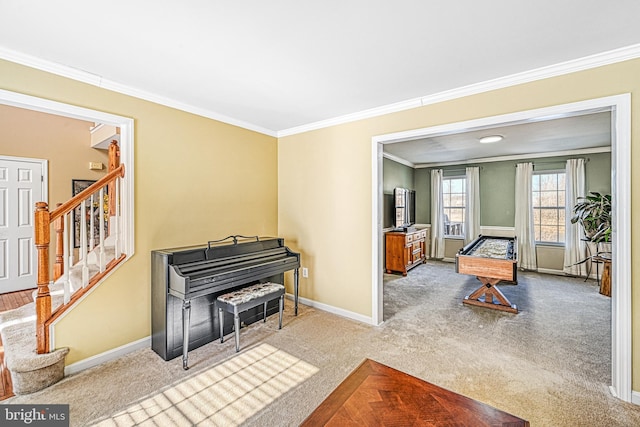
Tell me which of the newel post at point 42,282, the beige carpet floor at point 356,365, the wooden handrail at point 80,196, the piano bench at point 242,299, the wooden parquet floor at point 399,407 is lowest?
the beige carpet floor at point 356,365

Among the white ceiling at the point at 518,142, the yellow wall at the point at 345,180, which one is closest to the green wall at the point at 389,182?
the white ceiling at the point at 518,142

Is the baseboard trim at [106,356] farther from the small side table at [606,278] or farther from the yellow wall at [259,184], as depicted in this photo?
the small side table at [606,278]

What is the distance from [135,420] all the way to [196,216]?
1.88 m

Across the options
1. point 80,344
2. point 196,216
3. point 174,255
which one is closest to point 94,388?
point 80,344

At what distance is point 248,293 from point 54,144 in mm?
4239

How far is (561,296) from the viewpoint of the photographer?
4.24 m

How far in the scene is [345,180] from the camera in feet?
11.5

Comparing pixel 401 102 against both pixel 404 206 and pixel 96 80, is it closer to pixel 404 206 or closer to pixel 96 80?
pixel 96 80

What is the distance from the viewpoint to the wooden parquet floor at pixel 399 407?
4.17ft

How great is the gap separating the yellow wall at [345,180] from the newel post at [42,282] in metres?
2.52

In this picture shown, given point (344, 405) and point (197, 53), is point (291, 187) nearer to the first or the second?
point (197, 53)

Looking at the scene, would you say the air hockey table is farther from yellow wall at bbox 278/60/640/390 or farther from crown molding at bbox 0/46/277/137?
crown molding at bbox 0/46/277/137

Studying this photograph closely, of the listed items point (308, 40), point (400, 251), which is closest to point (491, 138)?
point (400, 251)

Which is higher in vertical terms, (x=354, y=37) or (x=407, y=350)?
(x=354, y=37)
